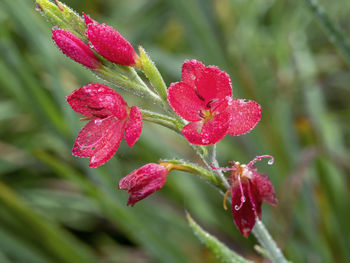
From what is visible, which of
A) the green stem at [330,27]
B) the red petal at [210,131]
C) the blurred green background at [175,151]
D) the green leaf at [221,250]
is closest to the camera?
the red petal at [210,131]

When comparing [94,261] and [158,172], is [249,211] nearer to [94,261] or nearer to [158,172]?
[158,172]

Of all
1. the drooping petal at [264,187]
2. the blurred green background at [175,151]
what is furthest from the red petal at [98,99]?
the blurred green background at [175,151]

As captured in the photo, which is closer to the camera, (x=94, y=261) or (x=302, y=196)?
(x=94, y=261)

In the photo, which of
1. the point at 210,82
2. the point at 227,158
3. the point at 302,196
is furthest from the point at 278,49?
the point at 210,82

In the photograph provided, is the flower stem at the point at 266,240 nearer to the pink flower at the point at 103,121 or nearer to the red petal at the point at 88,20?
the pink flower at the point at 103,121

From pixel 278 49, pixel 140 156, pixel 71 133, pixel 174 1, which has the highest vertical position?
pixel 278 49

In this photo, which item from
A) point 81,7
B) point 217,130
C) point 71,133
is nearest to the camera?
point 217,130

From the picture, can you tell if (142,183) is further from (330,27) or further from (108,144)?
(330,27)
